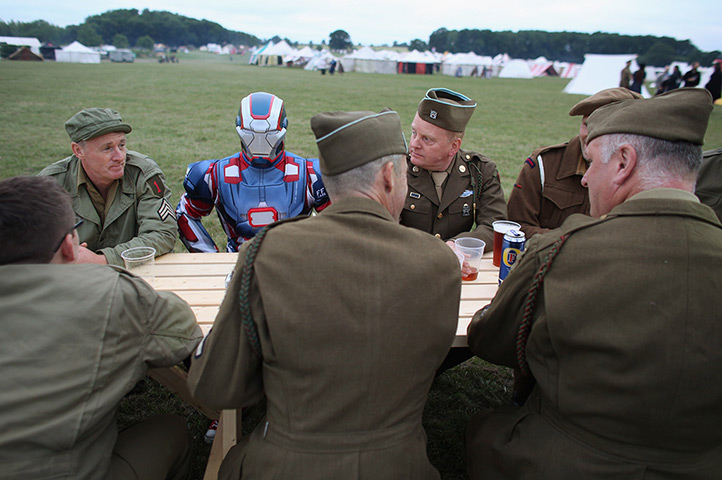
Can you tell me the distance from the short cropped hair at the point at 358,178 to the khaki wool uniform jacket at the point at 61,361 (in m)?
0.82

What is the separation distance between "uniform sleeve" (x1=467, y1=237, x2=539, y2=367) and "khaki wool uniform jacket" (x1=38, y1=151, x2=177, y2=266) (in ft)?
6.80

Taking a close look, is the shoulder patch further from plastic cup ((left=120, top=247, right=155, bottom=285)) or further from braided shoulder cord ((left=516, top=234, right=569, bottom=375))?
braided shoulder cord ((left=516, top=234, right=569, bottom=375))

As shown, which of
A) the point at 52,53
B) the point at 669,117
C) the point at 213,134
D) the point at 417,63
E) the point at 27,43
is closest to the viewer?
the point at 669,117

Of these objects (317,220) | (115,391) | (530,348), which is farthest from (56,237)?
(530,348)

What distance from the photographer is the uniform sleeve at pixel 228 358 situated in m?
1.48

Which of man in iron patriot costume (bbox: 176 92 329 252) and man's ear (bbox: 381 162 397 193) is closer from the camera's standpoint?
man's ear (bbox: 381 162 397 193)

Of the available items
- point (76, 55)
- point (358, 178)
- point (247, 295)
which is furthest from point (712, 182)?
point (76, 55)

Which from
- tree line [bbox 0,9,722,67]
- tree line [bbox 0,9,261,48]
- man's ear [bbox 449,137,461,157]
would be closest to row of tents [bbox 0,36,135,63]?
tree line [bbox 0,9,261,48]

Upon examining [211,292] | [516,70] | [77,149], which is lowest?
[211,292]

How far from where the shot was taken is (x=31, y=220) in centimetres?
156

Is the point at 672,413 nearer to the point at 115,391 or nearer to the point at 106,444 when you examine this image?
the point at 115,391

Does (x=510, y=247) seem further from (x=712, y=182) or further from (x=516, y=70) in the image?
(x=516, y=70)

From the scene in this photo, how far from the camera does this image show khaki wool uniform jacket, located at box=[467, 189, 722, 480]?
4.66ft

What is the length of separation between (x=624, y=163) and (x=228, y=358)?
163cm
